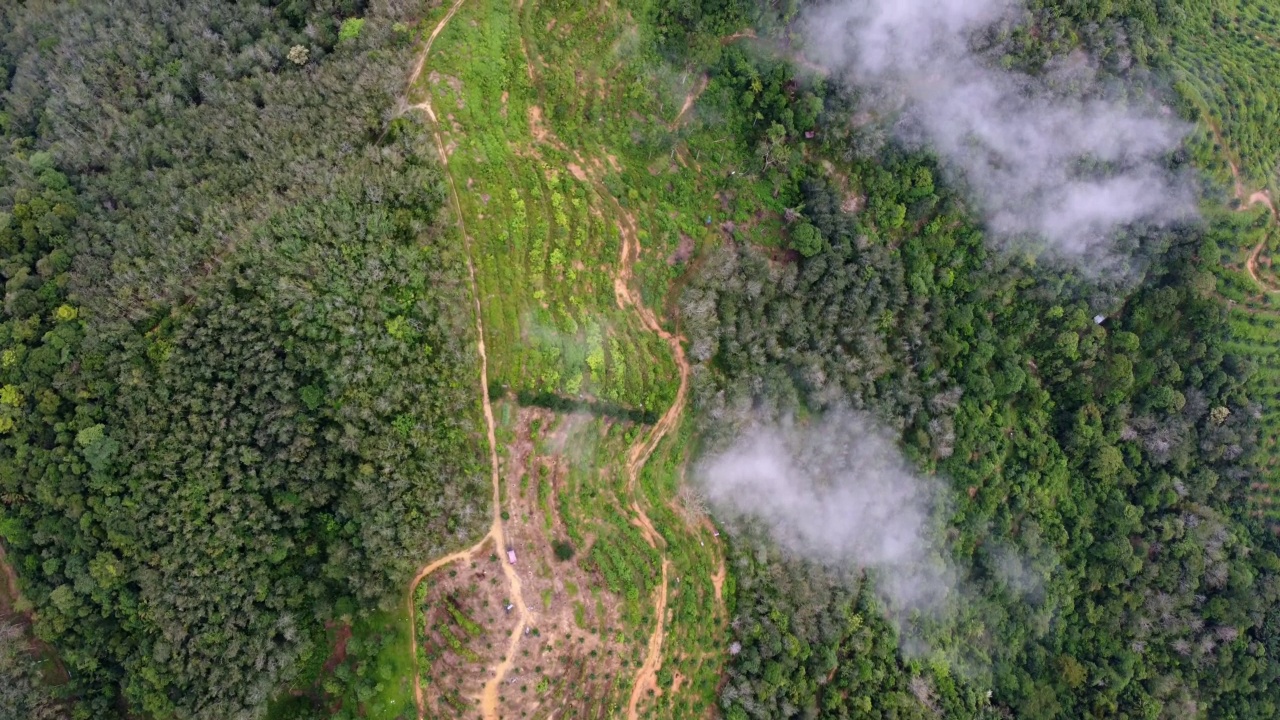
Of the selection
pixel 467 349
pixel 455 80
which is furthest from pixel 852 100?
pixel 467 349

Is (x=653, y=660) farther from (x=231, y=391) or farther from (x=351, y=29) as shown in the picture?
(x=351, y=29)

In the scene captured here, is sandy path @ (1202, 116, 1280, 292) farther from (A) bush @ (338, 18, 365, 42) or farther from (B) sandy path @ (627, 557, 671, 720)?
(A) bush @ (338, 18, 365, 42)

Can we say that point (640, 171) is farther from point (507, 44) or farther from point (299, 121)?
point (299, 121)

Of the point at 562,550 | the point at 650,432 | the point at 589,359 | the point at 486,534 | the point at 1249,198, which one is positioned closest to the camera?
the point at 486,534

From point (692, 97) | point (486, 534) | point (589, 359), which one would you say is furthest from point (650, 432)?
point (692, 97)

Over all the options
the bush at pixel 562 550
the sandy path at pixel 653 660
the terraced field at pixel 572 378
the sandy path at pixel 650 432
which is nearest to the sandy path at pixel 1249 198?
the terraced field at pixel 572 378
